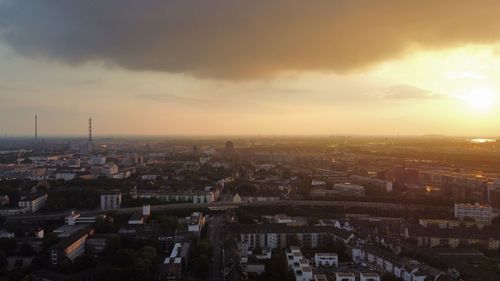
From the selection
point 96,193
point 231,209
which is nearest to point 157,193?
point 96,193

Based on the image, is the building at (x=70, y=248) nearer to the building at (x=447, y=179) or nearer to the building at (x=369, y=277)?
the building at (x=369, y=277)

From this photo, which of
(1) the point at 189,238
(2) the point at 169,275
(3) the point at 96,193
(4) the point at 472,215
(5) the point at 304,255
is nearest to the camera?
(2) the point at 169,275

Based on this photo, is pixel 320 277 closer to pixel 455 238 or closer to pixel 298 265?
pixel 298 265

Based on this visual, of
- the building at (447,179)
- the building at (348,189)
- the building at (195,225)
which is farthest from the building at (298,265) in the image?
the building at (447,179)

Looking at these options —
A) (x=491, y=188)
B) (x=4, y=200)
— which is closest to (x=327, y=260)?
(x=491, y=188)

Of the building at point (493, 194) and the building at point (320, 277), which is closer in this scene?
the building at point (320, 277)

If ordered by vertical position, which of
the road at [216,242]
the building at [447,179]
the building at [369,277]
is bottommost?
the road at [216,242]

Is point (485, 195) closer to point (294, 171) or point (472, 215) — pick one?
point (472, 215)
